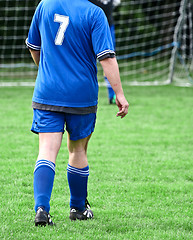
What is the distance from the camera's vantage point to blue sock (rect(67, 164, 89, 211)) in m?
3.46

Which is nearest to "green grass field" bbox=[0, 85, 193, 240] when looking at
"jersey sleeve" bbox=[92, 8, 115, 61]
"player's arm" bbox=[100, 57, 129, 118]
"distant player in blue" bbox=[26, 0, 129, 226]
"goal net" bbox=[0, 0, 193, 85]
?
"distant player in blue" bbox=[26, 0, 129, 226]

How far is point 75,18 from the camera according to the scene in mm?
3156

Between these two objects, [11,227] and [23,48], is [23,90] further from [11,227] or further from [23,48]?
[11,227]

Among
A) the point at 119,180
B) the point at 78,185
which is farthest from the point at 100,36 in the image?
the point at 119,180

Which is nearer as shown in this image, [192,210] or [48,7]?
[48,7]

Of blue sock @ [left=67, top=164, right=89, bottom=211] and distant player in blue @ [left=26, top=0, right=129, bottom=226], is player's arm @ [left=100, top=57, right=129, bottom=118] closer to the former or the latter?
distant player in blue @ [left=26, top=0, right=129, bottom=226]

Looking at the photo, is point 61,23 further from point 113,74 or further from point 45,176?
point 45,176

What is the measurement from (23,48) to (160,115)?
12.4 meters

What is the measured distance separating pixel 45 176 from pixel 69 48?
843mm

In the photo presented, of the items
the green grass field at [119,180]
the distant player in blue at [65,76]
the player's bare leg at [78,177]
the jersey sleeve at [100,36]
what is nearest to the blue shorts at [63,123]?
the distant player in blue at [65,76]

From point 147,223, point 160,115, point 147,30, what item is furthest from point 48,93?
point 147,30

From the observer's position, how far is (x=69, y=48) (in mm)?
3203

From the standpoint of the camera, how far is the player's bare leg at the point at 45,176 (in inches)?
121

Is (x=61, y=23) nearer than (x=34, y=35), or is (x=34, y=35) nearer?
(x=61, y=23)
